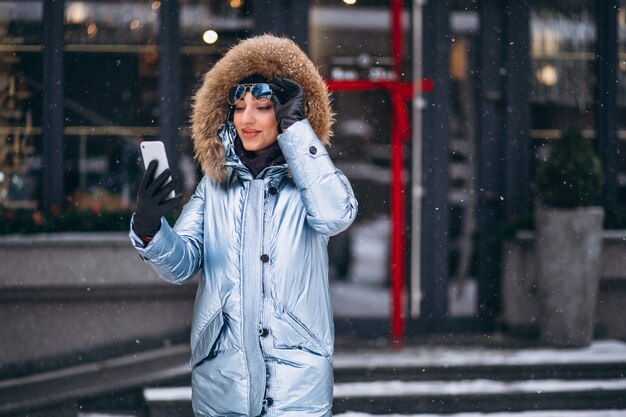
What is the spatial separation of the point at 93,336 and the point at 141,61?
7.43 feet

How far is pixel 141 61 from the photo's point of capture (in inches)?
291

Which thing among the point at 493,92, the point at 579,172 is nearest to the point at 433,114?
the point at 493,92

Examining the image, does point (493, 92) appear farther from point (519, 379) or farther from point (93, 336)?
point (93, 336)

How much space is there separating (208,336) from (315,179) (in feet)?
2.09

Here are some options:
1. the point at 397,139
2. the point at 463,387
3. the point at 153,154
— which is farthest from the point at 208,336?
the point at 397,139

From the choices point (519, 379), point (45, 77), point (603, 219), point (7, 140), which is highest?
point (45, 77)

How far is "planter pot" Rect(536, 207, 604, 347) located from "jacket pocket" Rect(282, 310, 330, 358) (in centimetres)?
418

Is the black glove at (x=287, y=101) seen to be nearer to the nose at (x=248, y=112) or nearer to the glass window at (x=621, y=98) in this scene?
the nose at (x=248, y=112)

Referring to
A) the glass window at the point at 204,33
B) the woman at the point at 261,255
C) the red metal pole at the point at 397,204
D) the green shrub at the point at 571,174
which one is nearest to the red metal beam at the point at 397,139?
the red metal pole at the point at 397,204

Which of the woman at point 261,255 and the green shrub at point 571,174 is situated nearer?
the woman at point 261,255

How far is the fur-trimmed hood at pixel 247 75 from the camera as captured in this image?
3285 millimetres

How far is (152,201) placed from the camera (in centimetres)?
280

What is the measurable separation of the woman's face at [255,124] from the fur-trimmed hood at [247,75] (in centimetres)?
15

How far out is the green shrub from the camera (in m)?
6.79
